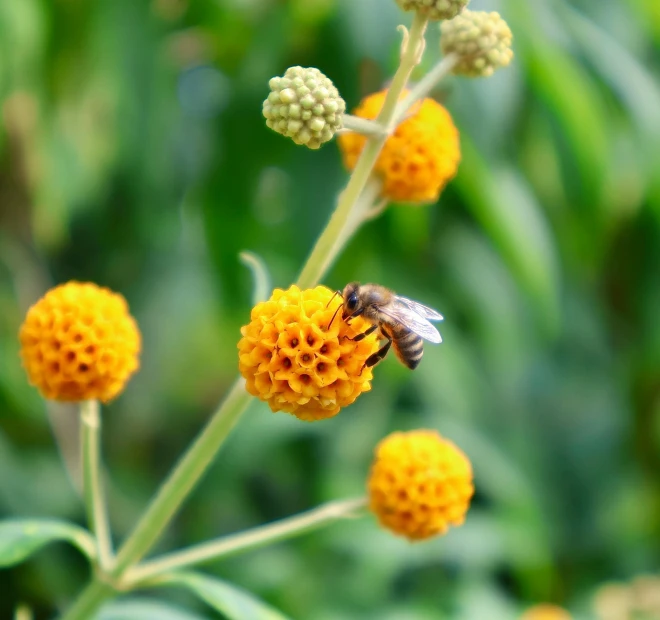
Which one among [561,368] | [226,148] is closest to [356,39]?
[226,148]

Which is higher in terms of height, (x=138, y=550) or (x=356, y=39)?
(x=356, y=39)

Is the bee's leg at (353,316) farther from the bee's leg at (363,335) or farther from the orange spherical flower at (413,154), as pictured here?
the orange spherical flower at (413,154)

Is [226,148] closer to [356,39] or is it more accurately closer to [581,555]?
[356,39]

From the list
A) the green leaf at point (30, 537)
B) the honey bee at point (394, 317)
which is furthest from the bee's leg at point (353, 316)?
the green leaf at point (30, 537)

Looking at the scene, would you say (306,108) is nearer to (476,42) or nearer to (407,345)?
(476,42)

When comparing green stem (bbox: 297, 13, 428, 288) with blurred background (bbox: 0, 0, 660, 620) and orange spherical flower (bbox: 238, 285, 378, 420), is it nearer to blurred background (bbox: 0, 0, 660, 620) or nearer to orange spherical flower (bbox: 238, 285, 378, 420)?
orange spherical flower (bbox: 238, 285, 378, 420)

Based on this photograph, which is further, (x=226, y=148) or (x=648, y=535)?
(x=648, y=535)
